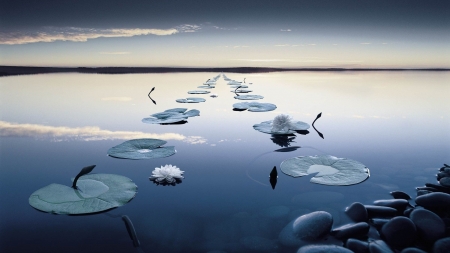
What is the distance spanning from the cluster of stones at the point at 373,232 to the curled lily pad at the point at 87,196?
91cm

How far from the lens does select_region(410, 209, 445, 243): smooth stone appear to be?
1.35m

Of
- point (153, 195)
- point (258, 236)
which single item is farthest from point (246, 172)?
point (258, 236)

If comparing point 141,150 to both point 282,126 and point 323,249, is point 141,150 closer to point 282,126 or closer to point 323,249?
point 282,126

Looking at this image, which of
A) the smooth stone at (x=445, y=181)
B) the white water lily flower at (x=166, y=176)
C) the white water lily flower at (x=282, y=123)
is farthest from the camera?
the white water lily flower at (x=282, y=123)

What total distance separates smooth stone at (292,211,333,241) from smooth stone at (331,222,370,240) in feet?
0.14

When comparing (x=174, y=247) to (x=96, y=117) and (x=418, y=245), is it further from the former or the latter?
(x=96, y=117)

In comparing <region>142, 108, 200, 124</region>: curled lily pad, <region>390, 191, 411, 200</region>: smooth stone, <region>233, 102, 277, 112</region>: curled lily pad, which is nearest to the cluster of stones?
<region>390, 191, 411, 200</region>: smooth stone

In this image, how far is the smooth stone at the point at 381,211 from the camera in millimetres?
1556

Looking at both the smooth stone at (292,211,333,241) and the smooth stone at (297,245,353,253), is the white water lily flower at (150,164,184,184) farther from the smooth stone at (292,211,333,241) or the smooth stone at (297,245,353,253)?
the smooth stone at (297,245,353,253)

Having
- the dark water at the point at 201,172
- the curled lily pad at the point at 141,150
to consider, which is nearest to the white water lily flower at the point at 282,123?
the dark water at the point at 201,172

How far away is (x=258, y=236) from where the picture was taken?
55.3 inches

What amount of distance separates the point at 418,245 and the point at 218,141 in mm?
2041

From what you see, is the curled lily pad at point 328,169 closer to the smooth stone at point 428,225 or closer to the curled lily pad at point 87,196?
the smooth stone at point 428,225

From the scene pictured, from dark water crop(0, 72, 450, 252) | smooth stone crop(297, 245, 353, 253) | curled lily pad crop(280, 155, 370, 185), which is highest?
curled lily pad crop(280, 155, 370, 185)
